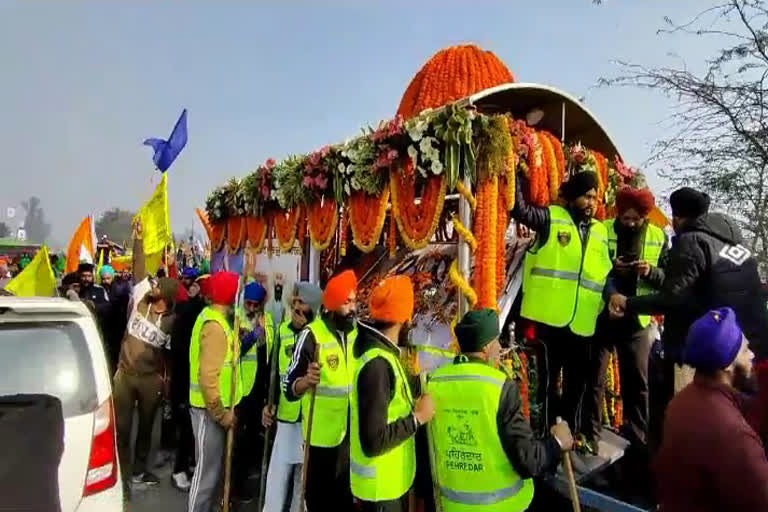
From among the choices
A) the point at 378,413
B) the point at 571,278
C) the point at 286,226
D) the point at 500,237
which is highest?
the point at 286,226

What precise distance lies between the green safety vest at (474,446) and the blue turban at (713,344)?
827mm

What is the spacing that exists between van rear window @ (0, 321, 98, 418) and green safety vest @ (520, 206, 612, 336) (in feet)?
10.8

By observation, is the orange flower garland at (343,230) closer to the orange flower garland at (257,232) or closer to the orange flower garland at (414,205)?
the orange flower garland at (414,205)

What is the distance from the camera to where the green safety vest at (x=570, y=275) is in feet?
16.0

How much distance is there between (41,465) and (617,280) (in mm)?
4097

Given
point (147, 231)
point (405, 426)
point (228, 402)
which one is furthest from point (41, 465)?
point (147, 231)

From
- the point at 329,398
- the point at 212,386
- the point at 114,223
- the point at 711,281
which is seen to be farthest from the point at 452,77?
the point at 114,223

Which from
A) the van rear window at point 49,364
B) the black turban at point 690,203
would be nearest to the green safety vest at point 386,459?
the van rear window at point 49,364

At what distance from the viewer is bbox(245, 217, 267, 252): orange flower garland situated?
9.21m

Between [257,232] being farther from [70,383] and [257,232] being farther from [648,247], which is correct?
[70,383]

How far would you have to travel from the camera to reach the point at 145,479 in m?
6.39

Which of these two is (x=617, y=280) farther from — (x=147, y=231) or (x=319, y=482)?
(x=147, y=231)

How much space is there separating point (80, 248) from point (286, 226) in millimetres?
3990

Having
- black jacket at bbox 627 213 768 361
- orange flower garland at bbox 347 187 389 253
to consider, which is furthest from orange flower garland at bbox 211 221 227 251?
black jacket at bbox 627 213 768 361
